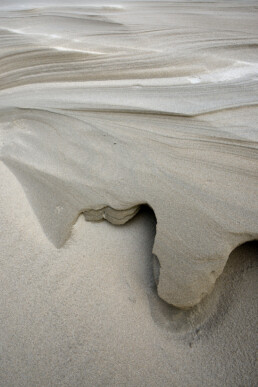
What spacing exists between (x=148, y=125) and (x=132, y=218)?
0.35 meters

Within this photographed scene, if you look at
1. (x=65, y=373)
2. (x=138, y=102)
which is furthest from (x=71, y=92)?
(x=65, y=373)

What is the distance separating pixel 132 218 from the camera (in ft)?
2.90

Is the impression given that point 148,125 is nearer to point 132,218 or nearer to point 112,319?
point 132,218

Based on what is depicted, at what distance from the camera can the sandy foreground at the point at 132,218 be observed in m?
0.69

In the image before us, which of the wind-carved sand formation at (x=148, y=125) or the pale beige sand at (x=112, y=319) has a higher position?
the wind-carved sand formation at (x=148, y=125)

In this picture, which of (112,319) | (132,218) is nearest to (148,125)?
(132,218)

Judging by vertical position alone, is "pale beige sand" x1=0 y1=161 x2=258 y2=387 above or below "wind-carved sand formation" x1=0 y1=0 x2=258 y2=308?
below

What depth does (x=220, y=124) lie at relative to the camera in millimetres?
913

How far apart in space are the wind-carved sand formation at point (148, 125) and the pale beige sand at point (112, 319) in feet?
0.22

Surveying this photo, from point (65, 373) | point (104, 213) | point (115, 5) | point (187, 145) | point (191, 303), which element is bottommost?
point (65, 373)

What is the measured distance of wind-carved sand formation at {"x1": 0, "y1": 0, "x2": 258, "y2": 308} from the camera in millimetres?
741

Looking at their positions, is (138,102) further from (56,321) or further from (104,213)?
(56,321)

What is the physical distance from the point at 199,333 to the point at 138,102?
32.4 inches

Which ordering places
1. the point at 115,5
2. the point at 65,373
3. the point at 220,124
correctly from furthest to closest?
the point at 115,5, the point at 220,124, the point at 65,373
